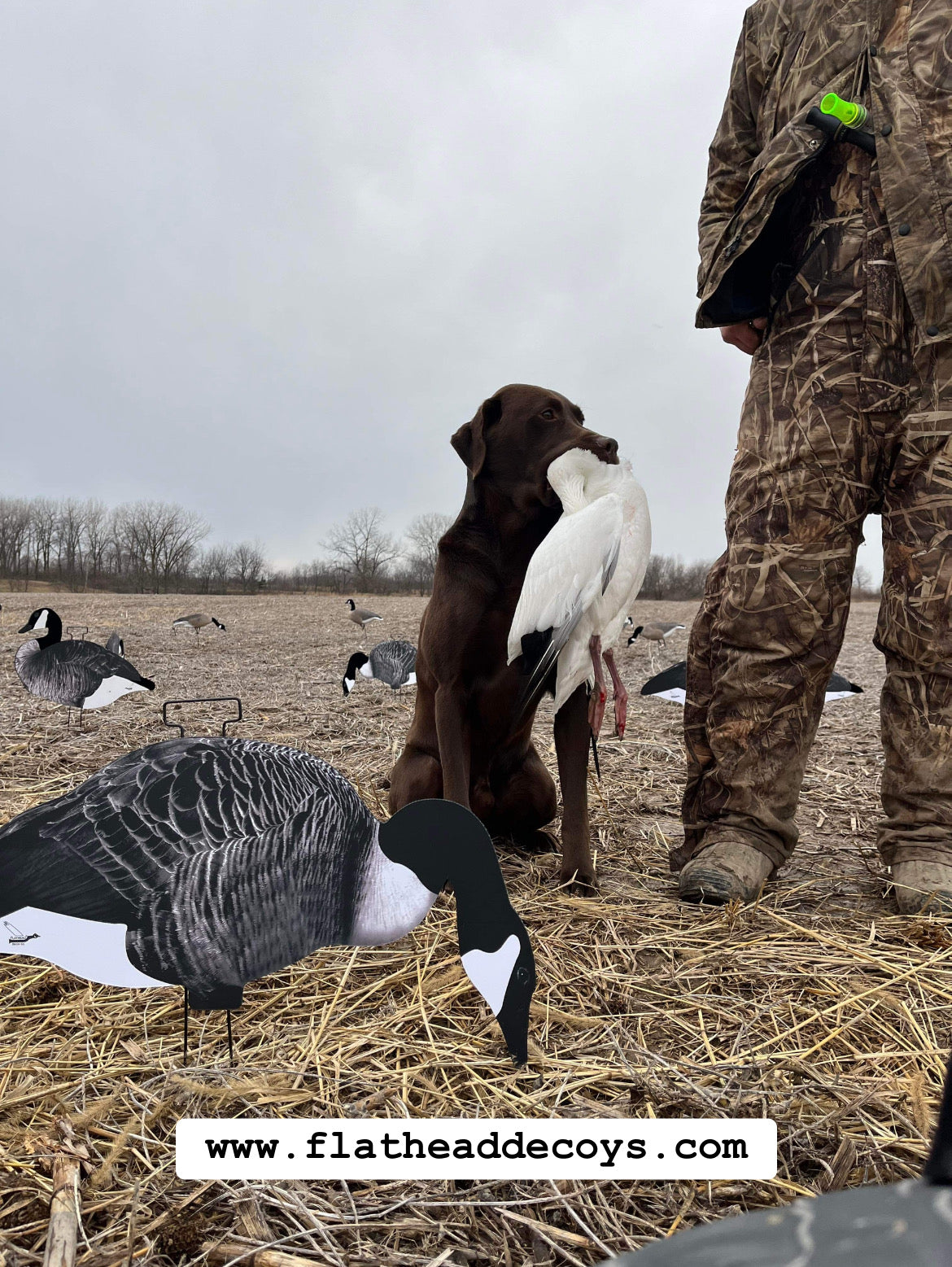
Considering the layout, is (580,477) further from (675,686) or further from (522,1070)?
(675,686)

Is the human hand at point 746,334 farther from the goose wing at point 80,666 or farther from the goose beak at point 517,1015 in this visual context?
the goose wing at point 80,666

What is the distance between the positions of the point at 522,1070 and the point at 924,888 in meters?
1.64

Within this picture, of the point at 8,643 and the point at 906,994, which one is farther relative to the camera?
the point at 8,643

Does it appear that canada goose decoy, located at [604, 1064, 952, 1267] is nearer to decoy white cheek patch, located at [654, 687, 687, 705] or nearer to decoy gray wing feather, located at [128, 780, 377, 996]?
decoy gray wing feather, located at [128, 780, 377, 996]

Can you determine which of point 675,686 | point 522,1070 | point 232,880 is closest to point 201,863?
point 232,880

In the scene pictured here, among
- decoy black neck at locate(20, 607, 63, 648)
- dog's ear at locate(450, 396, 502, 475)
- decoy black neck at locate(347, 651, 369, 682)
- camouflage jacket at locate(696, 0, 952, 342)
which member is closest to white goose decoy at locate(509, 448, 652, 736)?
dog's ear at locate(450, 396, 502, 475)

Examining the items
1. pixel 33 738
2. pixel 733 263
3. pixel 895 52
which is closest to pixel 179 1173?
pixel 733 263

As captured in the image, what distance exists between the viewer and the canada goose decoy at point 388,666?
23.1ft

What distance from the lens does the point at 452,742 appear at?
8.10 ft

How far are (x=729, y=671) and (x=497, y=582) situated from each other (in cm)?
94

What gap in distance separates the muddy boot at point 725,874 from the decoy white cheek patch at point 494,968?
4.60ft

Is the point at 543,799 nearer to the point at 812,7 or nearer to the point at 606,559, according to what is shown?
the point at 606,559

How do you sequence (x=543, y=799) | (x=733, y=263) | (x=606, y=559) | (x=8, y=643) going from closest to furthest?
(x=606, y=559) → (x=733, y=263) → (x=543, y=799) → (x=8, y=643)

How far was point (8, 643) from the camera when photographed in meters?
10.1
